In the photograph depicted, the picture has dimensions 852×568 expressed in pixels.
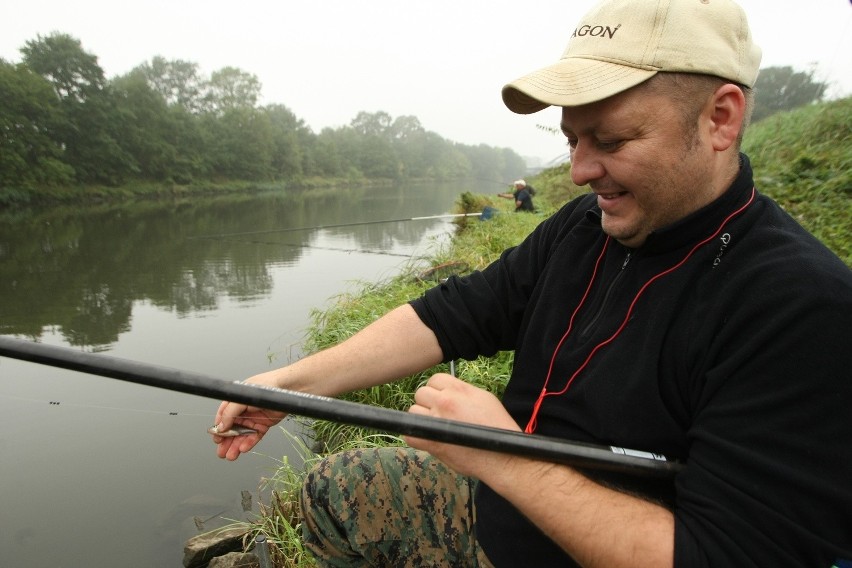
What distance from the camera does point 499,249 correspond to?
889cm

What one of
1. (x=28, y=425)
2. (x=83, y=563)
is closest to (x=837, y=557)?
(x=83, y=563)

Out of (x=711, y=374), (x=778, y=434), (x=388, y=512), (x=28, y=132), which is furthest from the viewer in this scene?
(x=28, y=132)

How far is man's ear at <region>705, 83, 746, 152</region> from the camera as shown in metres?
1.36

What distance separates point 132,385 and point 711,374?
6.43 m

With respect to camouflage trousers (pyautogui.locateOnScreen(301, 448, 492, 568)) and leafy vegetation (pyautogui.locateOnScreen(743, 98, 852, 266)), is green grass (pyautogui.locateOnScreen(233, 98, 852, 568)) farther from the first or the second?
camouflage trousers (pyautogui.locateOnScreen(301, 448, 492, 568))

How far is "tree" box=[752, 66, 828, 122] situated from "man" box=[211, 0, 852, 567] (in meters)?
12.6

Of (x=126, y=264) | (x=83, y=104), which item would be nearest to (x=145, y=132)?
(x=83, y=104)

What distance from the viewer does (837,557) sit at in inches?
41.1

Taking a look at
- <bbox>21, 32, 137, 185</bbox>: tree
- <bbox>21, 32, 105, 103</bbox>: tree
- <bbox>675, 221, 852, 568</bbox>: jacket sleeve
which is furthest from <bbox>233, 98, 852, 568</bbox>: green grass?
<bbox>21, 32, 105, 103</bbox>: tree

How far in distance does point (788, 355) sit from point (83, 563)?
4465 millimetres

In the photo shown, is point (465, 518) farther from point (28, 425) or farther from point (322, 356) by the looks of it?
point (28, 425)

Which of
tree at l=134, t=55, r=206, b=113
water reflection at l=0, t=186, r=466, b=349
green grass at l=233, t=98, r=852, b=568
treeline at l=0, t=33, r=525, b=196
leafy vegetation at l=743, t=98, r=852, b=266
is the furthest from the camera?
tree at l=134, t=55, r=206, b=113

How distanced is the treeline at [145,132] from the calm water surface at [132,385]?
2193 cm

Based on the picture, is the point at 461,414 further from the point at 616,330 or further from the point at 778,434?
the point at 778,434
